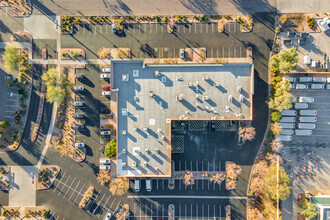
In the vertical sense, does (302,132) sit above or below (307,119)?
below

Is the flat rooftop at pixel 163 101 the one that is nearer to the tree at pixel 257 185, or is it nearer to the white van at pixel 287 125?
the white van at pixel 287 125

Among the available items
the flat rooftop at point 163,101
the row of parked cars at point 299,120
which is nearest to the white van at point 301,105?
the row of parked cars at point 299,120

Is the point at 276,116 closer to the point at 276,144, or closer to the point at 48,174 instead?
the point at 276,144

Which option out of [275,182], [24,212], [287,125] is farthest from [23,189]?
[287,125]

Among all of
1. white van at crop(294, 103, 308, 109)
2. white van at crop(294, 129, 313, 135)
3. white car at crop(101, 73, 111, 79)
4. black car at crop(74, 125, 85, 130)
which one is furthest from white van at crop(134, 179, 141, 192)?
white van at crop(294, 103, 308, 109)

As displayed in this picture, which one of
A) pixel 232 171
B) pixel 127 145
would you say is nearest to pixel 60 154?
pixel 127 145

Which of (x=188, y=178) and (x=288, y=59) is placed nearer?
(x=288, y=59)

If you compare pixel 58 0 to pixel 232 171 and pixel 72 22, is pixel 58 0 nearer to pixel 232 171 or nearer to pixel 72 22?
pixel 72 22
